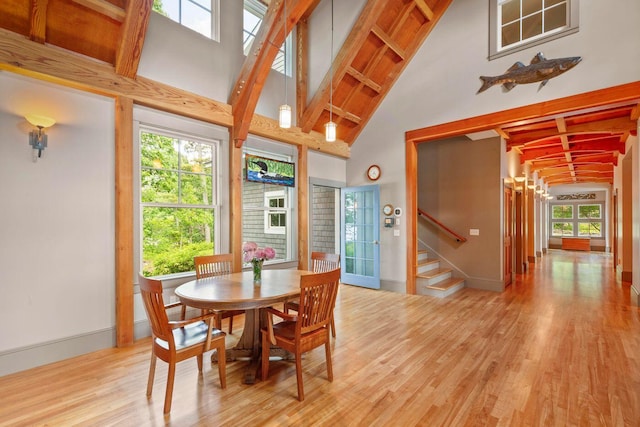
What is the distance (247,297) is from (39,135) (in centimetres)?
257

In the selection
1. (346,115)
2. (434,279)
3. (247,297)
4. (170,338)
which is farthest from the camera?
(346,115)

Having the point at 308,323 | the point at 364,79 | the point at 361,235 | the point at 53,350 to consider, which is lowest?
the point at 53,350

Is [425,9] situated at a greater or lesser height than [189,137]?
greater

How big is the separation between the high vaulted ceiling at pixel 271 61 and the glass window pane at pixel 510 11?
0.96m

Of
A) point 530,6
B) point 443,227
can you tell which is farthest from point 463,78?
point 443,227

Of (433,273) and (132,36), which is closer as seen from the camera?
(132,36)

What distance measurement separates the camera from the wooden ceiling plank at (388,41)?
191 inches

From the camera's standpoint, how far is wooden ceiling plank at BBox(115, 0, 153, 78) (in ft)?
9.91

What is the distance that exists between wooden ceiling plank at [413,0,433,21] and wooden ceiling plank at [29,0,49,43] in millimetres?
4846

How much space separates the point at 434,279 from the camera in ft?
18.7

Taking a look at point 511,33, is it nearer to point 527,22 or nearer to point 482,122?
point 527,22

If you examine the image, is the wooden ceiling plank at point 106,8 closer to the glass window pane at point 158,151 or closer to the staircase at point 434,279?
the glass window pane at point 158,151

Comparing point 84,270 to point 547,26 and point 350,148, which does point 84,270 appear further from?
point 547,26

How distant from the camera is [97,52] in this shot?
10.5ft
